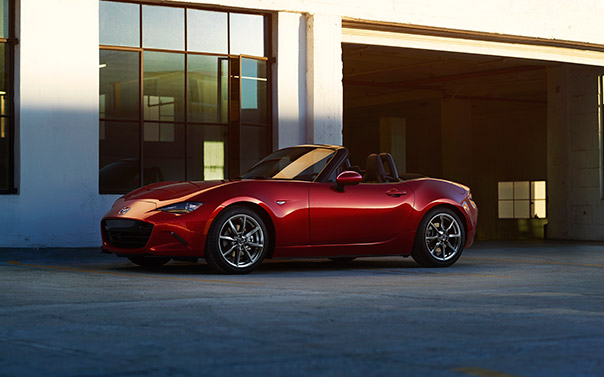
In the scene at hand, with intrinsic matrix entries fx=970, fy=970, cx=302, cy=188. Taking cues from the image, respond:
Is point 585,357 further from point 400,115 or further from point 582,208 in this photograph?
point 400,115

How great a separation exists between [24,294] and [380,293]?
261 cm

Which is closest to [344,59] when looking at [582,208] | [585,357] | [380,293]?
[582,208]

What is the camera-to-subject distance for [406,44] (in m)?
16.9

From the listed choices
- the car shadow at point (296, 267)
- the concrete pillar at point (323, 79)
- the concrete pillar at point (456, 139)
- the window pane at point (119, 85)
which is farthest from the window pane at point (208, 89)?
the concrete pillar at point (456, 139)

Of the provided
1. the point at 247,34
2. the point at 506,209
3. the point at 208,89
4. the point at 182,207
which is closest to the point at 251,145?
the point at 208,89

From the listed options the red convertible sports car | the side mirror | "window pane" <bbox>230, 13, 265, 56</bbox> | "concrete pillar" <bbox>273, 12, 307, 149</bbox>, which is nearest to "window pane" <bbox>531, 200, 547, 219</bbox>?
"concrete pillar" <bbox>273, 12, 307, 149</bbox>

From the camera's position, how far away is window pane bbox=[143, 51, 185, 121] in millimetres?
14508

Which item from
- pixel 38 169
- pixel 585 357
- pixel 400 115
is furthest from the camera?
pixel 400 115

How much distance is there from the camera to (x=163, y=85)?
14.6 metres

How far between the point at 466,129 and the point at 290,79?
20.8 metres

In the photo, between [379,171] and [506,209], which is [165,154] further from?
[506,209]

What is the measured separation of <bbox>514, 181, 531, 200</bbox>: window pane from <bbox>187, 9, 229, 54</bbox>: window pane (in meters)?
31.2

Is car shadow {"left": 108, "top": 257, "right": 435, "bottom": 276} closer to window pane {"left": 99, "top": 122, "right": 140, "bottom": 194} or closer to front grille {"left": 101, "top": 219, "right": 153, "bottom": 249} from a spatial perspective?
front grille {"left": 101, "top": 219, "right": 153, "bottom": 249}

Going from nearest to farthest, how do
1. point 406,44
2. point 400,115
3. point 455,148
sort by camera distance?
point 406,44 < point 455,148 < point 400,115
